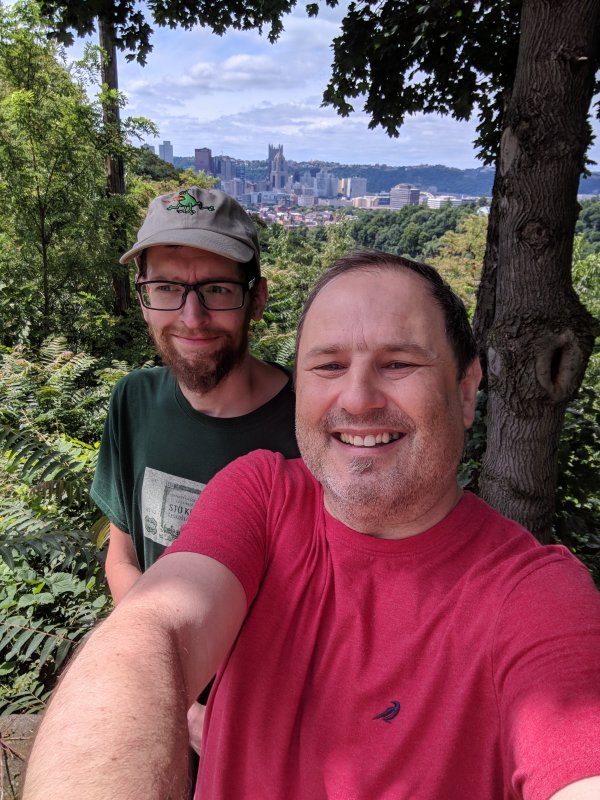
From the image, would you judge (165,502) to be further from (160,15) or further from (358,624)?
(160,15)

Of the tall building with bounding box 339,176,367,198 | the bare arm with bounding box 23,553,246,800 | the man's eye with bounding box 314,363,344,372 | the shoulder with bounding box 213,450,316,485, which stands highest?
the tall building with bounding box 339,176,367,198

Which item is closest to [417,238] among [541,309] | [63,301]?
[63,301]

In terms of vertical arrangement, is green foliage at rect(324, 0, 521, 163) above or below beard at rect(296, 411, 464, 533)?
above

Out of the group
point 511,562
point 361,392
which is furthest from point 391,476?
point 511,562

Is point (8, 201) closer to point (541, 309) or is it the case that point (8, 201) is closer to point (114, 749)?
point (541, 309)

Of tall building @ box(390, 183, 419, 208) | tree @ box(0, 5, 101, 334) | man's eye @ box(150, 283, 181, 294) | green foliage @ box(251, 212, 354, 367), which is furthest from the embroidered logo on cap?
tall building @ box(390, 183, 419, 208)

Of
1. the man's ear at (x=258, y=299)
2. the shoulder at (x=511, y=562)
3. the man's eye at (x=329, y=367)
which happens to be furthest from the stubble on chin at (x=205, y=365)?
the shoulder at (x=511, y=562)

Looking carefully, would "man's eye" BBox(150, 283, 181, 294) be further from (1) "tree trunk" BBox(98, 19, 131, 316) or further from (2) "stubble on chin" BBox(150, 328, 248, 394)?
(1) "tree trunk" BBox(98, 19, 131, 316)
